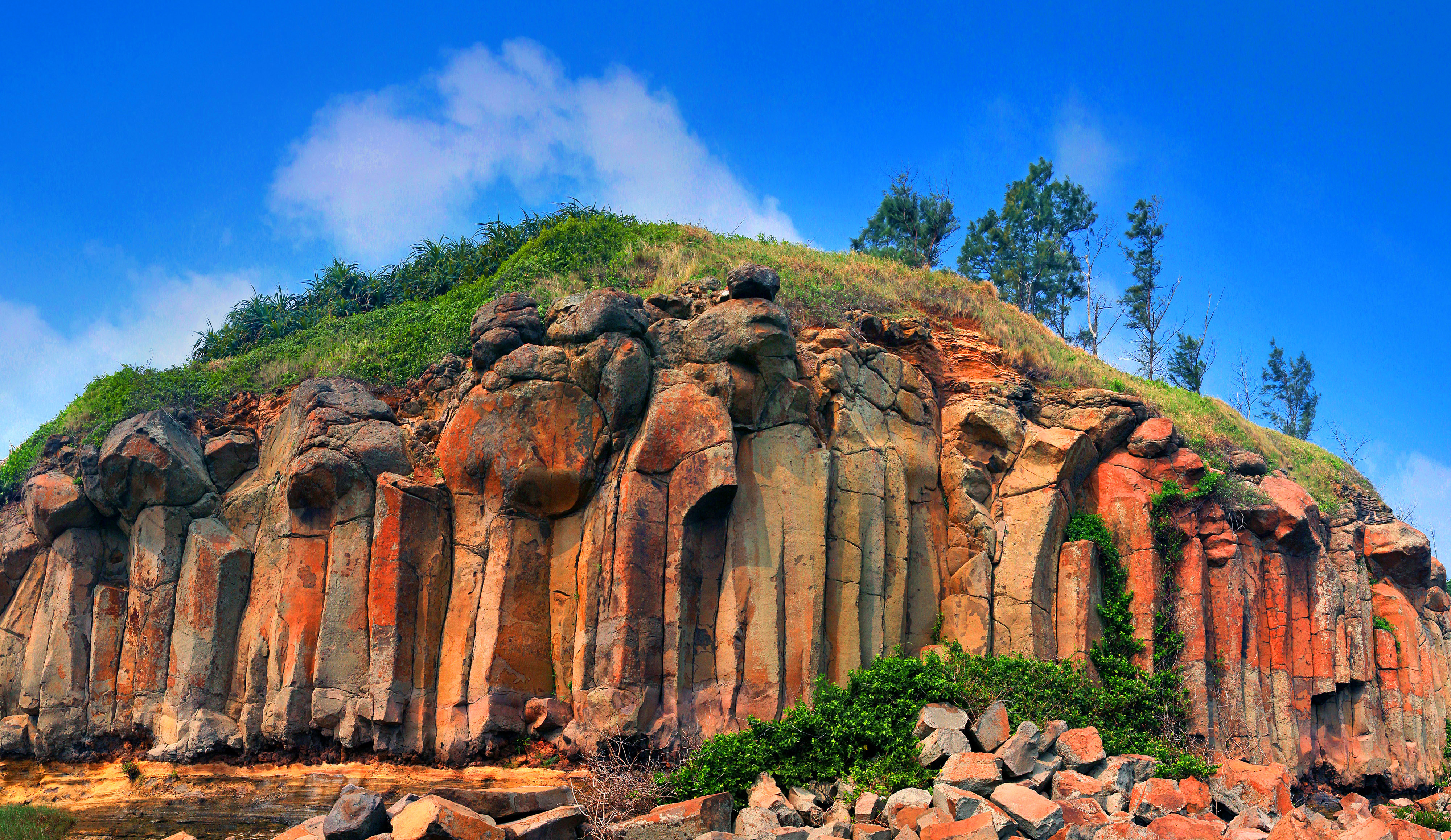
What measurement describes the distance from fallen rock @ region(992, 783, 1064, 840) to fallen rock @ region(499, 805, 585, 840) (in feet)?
17.9

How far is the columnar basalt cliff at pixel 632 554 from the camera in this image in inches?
687

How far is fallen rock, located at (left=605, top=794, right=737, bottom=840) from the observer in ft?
45.3

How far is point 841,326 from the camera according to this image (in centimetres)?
2111

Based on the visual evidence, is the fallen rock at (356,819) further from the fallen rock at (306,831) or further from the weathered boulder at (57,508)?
the weathered boulder at (57,508)

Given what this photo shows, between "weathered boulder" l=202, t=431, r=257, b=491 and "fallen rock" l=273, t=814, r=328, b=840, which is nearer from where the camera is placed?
"fallen rock" l=273, t=814, r=328, b=840

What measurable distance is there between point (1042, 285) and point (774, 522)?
33.5 metres

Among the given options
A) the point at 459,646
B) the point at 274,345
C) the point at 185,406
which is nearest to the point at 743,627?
the point at 459,646

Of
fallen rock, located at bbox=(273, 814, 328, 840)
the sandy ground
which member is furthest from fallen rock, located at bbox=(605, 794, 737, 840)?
fallen rock, located at bbox=(273, 814, 328, 840)

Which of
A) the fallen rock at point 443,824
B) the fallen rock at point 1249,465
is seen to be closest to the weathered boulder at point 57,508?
the fallen rock at point 443,824

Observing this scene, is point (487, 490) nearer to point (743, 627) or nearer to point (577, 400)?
point (577, 400)

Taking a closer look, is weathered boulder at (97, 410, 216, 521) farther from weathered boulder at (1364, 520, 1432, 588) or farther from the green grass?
weathered boulder at (1364, 520, 1432, 588)

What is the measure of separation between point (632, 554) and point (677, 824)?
14.8 feet

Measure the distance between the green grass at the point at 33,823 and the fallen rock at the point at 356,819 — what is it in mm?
5775

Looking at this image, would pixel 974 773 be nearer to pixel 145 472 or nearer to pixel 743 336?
pixel 743 336
